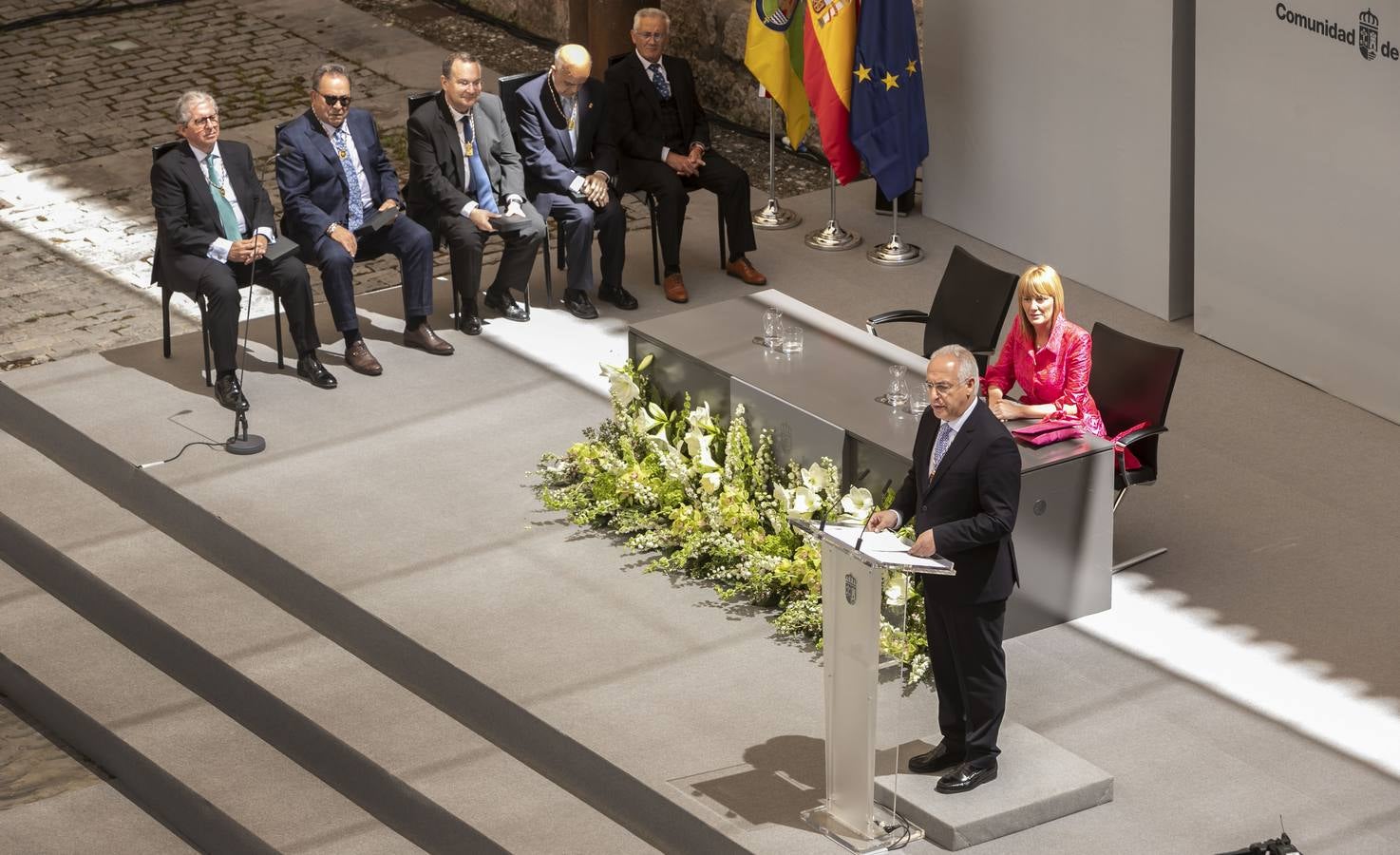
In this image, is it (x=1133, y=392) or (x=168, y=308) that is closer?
(x=1133, y=392)

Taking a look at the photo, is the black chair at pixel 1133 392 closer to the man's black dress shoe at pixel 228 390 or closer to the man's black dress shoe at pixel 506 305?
the man's black dress shoe at pixel 506 305

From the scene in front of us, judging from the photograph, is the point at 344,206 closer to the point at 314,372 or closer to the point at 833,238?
the point at 314,372

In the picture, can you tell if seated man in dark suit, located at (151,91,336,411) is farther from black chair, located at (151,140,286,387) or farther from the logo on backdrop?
the logo on backdrop

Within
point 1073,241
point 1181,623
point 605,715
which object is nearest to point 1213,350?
point 1073,241

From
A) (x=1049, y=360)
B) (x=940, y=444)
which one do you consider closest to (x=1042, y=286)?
(x=1049, y=360)

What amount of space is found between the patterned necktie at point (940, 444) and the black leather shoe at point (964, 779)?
3.00ft

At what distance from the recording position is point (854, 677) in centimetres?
590

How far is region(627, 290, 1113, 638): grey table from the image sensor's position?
7250 millimetres

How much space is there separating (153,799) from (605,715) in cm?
151

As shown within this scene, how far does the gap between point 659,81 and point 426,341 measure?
1956 mm

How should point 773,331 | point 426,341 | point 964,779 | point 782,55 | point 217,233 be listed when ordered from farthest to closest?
point 782,55 < point 426,341 < point 217,233 < point 773,331 < point 964,779

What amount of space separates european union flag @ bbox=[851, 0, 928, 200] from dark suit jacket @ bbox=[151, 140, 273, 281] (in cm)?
323

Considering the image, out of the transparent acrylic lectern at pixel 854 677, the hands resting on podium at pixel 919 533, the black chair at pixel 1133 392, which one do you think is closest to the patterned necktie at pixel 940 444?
the hands resting on podium at pixel 919 533

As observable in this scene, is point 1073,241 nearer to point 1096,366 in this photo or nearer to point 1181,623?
point 1096,366
